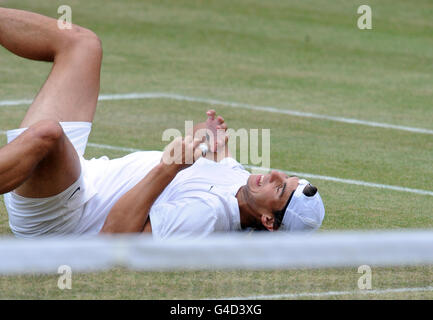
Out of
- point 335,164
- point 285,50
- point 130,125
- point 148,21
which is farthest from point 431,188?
point 148,21

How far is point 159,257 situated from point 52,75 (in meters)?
3.65

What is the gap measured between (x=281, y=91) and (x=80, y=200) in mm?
6950

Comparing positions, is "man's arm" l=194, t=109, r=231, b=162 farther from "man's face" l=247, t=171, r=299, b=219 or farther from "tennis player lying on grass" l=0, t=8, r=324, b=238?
"man's face" l=247, t=171, r=299, b=219

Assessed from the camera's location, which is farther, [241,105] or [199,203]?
[241,105]

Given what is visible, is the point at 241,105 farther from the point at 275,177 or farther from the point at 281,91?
the point at 275,177

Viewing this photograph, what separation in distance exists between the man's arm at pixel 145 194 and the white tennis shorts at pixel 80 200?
18 cm

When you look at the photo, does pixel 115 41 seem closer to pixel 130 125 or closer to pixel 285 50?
pixel 285 50

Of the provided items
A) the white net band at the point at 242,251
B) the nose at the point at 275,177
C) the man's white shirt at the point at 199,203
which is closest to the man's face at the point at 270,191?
the nose at the point at 275,177

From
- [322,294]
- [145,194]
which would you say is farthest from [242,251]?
[145,194]

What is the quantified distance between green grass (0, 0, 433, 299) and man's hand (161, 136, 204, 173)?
68cm

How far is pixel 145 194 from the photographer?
6.37 meters

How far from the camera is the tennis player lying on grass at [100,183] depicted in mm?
6176

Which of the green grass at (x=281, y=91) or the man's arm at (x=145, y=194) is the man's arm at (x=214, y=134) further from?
the green grass at (x=281, y=91)

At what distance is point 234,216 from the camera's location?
21.7 ft
